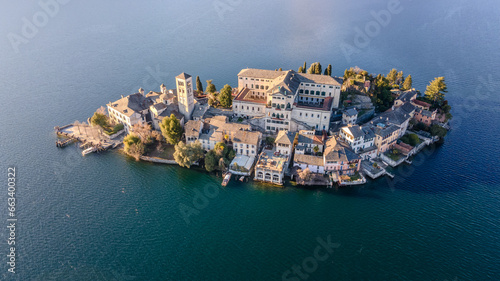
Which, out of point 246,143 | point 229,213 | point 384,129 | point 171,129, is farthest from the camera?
point 171,129

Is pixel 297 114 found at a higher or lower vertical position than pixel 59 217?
higher

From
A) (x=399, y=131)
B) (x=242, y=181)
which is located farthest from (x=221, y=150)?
(x=399, y=131)

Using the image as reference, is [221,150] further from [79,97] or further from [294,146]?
[79,97]

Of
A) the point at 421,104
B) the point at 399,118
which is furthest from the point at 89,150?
the point at 421,104

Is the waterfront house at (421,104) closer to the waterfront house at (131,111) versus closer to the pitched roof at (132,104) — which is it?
the waterfront house at (131,111)

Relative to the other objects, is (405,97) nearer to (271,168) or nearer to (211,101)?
(271,168)

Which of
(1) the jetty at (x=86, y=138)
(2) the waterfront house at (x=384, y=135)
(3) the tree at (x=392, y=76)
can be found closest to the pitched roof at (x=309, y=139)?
(2) the waterfront house at (x=384, y=135)
